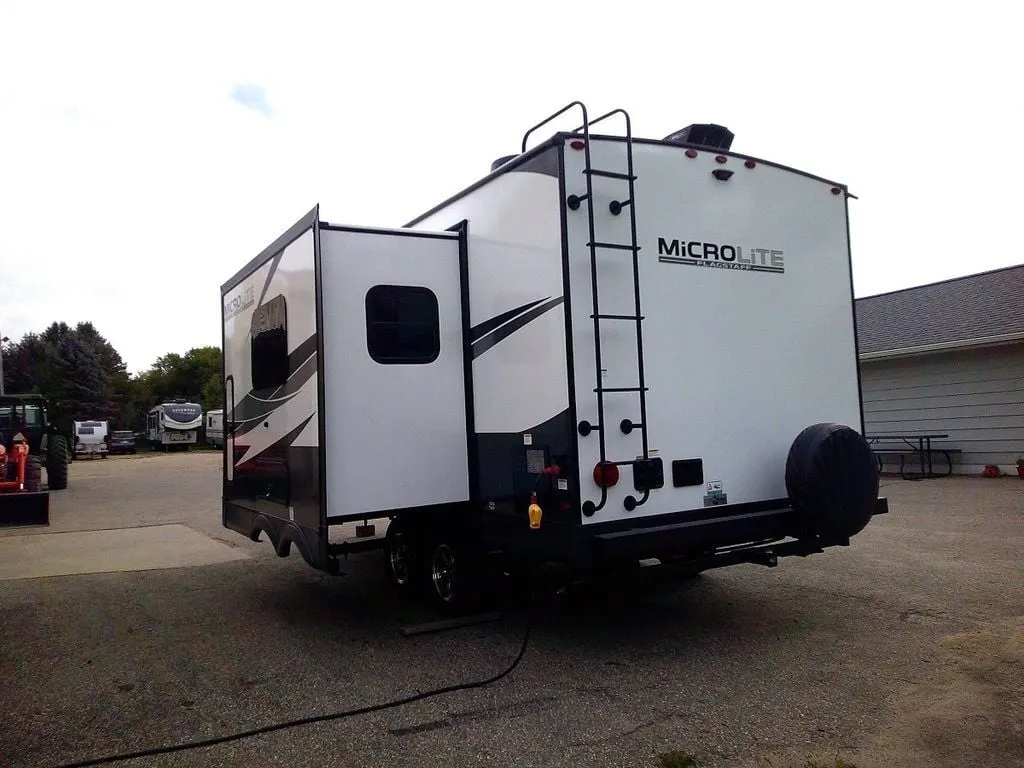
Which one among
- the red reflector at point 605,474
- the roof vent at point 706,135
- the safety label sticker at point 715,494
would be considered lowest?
the safety label sticker at point 715,494

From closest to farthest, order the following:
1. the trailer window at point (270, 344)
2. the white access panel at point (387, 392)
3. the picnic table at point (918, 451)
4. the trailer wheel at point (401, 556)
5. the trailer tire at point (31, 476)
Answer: the white access panel at point (387, 392) → the trailer window at point (270, 344) → the trailer wheel at point (401, 556) → the trailer tire at point (31, 476) → the picnic table at point (918, 451)

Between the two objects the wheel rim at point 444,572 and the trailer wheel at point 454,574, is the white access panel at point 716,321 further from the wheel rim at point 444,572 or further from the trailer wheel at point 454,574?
the wheel rim at point 444,572

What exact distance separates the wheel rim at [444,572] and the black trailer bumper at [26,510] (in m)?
8.02

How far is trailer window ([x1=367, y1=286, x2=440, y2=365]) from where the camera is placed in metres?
5.80

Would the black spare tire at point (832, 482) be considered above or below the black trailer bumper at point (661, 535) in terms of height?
above

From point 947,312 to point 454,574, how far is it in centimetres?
1375

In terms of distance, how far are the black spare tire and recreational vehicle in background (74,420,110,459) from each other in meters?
39.4

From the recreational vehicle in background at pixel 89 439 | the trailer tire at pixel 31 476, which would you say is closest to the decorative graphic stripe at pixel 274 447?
the trailer tire at pixel 31 476

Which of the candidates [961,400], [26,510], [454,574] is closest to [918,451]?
[961,400]

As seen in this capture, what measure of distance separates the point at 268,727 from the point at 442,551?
214 cm

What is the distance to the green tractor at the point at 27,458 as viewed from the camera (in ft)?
38.2

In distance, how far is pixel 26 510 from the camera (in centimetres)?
1165

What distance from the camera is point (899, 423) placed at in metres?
16.0

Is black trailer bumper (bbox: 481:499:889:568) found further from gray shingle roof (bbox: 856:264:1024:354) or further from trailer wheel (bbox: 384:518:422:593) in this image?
gray shingle roof (bbox: 856:264:1024:354)
